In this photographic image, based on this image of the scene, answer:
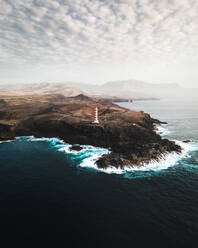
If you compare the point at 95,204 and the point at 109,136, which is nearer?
the point at 95,204

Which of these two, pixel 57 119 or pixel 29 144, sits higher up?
pixel 57 119

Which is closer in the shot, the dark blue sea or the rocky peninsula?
the dark blue sea

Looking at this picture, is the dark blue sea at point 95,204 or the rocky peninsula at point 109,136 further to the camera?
the rocky peninsula at point 109,136

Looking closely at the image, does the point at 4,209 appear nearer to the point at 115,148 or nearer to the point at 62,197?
the point at 62,197

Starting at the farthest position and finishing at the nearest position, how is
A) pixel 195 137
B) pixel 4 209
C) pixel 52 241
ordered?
pixel 195 137, pixel 4 209, pixel 52 241

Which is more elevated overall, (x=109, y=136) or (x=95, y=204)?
(x=109, y=136)

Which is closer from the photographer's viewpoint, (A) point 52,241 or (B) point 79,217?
(A) point 52,241

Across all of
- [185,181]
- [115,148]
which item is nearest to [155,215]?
[185,181]

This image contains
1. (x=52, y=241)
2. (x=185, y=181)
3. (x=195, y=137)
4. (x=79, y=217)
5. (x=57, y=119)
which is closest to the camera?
(x=52, y=241)
